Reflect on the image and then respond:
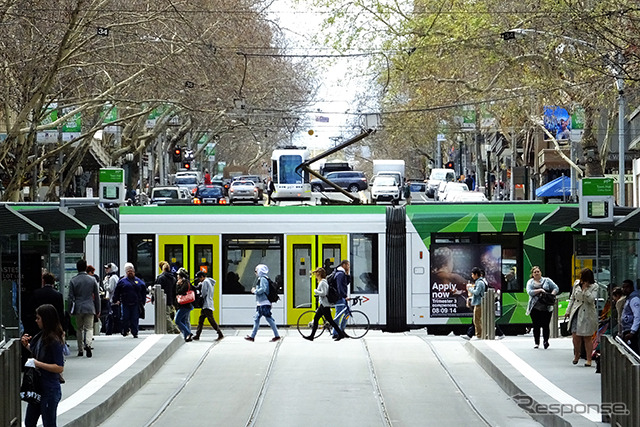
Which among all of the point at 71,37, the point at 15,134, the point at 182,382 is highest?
the point at 71,37

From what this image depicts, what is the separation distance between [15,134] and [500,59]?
17456 millimetres

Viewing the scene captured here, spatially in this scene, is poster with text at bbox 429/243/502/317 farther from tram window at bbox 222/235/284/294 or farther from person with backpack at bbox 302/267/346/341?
person with backpack at bbox 302/267/346/341

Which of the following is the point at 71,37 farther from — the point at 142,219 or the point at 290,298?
the point at 290,298

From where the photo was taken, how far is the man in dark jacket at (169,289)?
2598cm

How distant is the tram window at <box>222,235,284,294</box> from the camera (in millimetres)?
29953

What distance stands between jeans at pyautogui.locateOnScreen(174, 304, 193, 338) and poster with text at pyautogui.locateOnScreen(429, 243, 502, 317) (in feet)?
20.6

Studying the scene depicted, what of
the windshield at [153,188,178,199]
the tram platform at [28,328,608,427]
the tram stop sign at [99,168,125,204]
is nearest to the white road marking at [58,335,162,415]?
the tram platform at [28,328,608,427]

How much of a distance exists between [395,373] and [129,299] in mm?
6207

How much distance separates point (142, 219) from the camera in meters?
30.0

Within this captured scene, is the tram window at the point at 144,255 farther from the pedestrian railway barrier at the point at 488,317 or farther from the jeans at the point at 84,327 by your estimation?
the jeans at the point at 84,327

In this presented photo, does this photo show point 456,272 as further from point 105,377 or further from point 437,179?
point 437,179

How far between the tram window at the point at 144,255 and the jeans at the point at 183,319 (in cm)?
445

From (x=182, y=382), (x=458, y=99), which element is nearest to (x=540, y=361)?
(x=182, y=382)

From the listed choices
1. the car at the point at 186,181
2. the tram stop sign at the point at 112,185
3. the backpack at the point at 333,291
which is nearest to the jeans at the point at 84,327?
the tram stop sign at the point at 112,185
